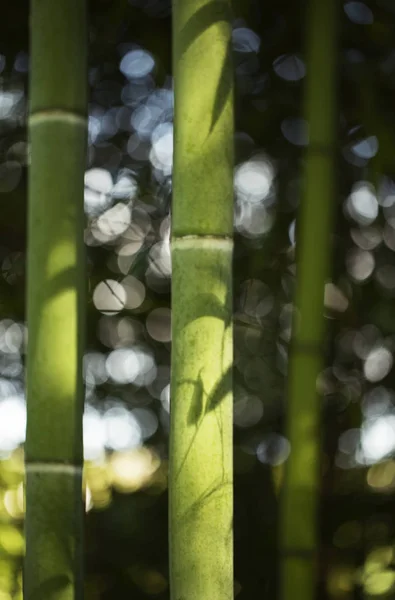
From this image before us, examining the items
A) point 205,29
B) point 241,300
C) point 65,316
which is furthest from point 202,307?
point 241,300

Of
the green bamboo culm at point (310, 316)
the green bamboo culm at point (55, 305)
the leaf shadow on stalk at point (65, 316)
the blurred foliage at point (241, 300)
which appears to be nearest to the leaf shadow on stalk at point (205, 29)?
the green bamboo culm at point (55, 305)

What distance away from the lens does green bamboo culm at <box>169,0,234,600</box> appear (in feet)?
4.57

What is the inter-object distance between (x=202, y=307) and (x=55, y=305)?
1.02 ft

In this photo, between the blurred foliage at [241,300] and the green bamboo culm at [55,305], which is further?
the blurred foliage at [241,300]

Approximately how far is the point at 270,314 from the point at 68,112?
131cm

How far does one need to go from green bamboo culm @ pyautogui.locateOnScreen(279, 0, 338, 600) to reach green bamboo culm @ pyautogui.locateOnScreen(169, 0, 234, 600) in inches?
24.5

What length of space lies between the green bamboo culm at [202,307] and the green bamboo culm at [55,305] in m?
0.24

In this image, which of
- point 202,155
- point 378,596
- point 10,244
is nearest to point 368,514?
point 378,596

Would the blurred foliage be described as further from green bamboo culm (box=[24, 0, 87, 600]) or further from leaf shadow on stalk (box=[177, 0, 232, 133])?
leaf shadow on stalk (box=[177, 0, 232, 133])

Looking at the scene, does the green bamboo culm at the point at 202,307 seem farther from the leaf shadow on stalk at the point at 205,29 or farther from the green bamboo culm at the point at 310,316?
the green bamboo culm at the point at 310,316

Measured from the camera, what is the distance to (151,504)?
2.81 meters

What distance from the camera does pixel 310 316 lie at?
Result: 2.07 meters

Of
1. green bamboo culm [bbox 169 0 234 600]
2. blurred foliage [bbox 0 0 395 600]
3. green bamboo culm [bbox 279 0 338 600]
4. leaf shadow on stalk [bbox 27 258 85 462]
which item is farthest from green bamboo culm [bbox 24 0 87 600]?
blurred foliage [bbox 0 0 395 600]

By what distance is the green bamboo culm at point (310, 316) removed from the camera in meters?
2.03
